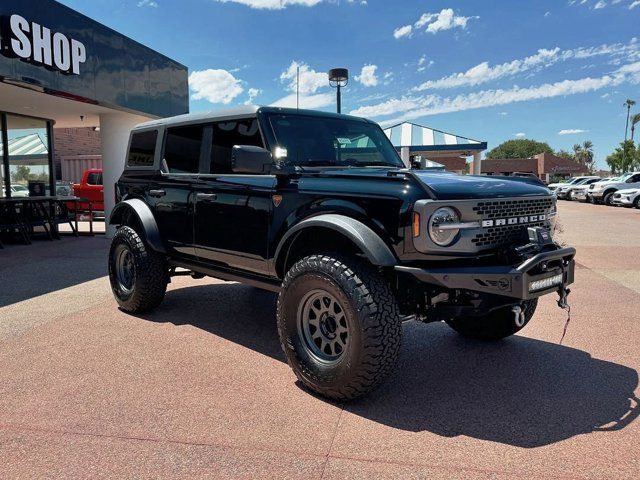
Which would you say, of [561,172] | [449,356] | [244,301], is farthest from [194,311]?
[561,172]

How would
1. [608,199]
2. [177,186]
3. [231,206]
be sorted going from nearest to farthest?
[231,206]
[177,186]
[608,199]

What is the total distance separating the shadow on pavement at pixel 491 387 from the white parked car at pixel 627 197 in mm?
23945

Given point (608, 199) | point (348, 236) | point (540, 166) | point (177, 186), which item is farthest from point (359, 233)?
point (540, 166)

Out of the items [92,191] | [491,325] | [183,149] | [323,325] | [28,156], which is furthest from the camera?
[92,191]

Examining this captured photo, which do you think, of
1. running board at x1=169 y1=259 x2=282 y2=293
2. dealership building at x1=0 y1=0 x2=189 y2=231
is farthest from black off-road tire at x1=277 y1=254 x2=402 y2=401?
dealership building at x1=0 y1=0 x2=189 y2=231

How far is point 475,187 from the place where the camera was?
320 cm

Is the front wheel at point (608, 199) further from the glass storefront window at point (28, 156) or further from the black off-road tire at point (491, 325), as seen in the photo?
the black off-road tire at point (491, 325)

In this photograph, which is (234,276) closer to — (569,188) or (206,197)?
→ (206,197)

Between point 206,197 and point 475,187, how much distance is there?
2.26 m

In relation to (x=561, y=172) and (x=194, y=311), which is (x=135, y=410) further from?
(x=561, y=172)

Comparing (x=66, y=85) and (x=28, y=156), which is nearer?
(x=66, y=85)

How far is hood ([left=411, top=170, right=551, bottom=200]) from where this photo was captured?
3.05 m

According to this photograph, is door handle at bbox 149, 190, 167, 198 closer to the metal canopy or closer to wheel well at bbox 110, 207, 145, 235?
wheel well at bbox 110, 207, 145, 235

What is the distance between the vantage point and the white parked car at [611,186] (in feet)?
86.0
